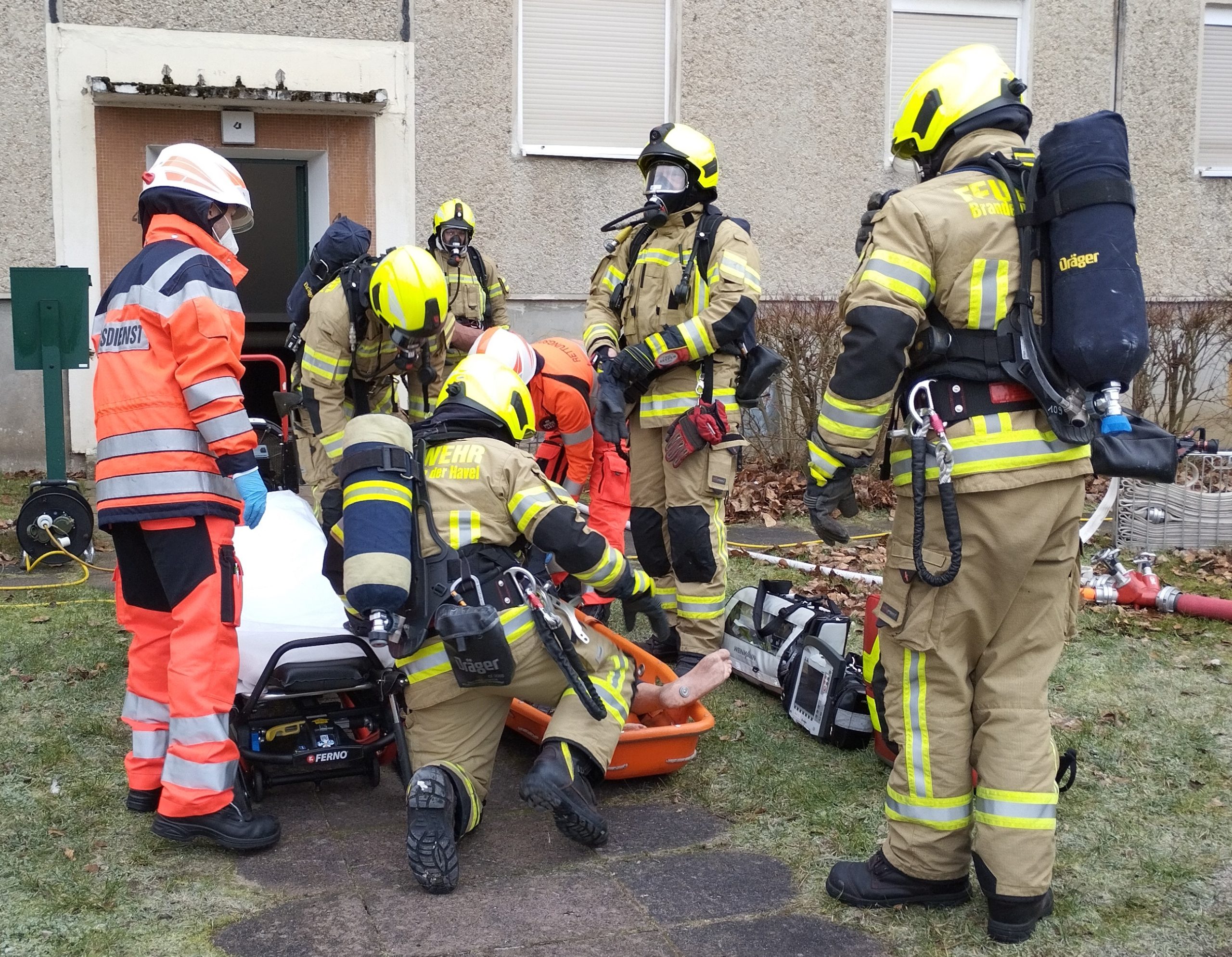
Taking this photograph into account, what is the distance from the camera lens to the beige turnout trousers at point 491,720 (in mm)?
3771

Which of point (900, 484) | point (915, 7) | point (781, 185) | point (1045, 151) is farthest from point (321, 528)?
point (915, 7)

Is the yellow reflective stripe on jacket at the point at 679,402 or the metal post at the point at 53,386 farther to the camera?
the metal post at the point at 53,386

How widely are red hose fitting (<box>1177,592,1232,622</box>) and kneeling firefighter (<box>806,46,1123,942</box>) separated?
3.14m

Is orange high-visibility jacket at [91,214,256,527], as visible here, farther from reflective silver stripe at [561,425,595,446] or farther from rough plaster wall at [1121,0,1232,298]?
rough plaster wall at [1121,0,1232,298]

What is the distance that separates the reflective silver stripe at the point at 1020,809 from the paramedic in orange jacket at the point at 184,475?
2.18 meters

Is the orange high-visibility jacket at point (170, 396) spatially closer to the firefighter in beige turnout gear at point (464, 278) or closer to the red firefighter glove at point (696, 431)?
the red firefighter glove at point (696, 431)

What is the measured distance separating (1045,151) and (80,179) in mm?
9010

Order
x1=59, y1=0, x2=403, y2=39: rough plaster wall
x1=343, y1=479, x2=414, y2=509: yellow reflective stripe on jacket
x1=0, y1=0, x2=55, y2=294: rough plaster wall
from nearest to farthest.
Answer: x1=343, y1=479, x2=414, y2=509: yellow reflective stripe on jacket
x1=0, y1=0, x2=55, y2=294: rough plaster wall
x1=59, y1=0, x2=403, y2=39: rough plaster wall

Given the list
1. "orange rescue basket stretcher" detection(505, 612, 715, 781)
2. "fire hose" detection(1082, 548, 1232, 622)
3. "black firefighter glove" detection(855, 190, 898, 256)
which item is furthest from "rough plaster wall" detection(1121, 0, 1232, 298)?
"black firefighter glove" detection(855, 190, 898, 256)

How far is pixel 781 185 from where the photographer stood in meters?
11.6

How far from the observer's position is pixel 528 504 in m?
3.77

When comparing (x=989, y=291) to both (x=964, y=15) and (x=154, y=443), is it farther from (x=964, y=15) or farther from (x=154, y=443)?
(x=964, y=15)

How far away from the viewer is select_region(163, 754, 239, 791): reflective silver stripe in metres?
3.68

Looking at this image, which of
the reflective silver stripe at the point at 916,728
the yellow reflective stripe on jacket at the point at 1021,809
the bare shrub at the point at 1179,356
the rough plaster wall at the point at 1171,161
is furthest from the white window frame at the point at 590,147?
the yellow reflective stripe on jacket at the point at 1021,809
